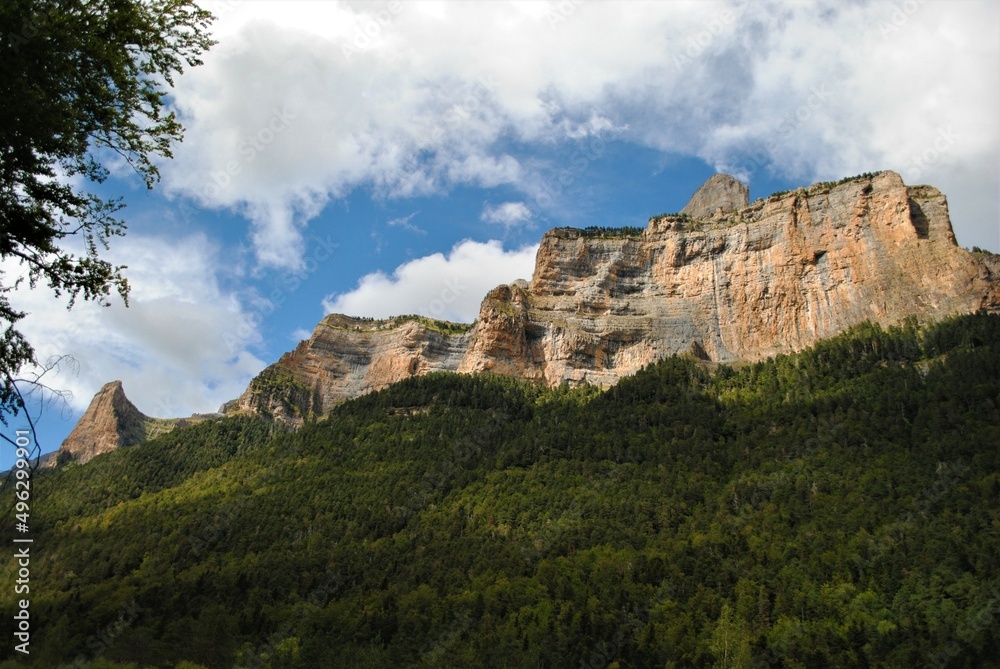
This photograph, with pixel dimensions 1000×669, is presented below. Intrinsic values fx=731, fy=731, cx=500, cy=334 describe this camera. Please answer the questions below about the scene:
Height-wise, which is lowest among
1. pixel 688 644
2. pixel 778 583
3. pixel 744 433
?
pixel 688 644

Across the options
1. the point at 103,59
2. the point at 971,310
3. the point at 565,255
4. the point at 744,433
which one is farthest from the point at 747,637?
the point at 565,255

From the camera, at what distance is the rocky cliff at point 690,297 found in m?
120

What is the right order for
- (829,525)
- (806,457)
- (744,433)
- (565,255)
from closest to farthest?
(829,525)
(806,457)
(744,433)
(565,255)

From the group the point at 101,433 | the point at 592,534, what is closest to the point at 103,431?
the point at 101,433

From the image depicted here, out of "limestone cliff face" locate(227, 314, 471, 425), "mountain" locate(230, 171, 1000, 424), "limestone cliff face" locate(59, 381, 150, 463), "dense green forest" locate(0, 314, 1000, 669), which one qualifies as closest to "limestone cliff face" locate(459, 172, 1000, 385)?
"mountain" locate(230, 171, 1000, 424)

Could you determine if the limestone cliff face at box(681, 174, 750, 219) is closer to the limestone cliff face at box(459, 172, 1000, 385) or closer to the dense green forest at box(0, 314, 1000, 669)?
the limestone cliff face at box(459, 172, 1000, 385)

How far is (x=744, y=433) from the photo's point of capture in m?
90.3

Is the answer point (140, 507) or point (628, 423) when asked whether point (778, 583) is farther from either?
point (140, 507)

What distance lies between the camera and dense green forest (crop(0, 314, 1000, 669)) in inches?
2180

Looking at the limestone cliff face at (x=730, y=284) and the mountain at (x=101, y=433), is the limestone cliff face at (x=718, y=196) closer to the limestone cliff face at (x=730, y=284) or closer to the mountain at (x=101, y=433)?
the limestone cliff face at (x=730, y=284)

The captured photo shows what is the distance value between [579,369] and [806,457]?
6305 cm

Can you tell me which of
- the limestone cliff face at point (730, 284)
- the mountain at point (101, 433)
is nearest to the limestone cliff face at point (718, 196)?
the limestone cliff face at point (730, 284)

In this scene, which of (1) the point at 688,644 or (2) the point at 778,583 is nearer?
(1) the point at 688,644

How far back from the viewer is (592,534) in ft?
238
